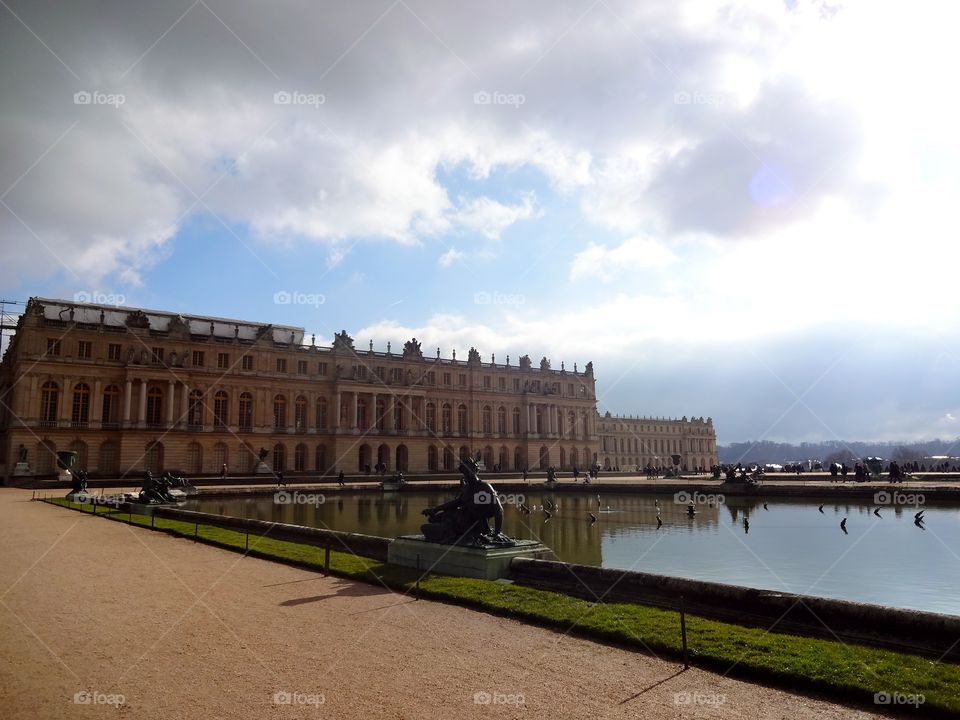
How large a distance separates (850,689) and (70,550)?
1651 centimetres

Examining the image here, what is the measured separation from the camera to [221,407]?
6156cm

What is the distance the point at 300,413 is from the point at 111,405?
17.1 meters

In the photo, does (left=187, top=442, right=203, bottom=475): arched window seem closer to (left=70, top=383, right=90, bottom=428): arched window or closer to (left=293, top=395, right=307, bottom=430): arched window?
(left=70, top=383, right=90, bottom=428): arched window

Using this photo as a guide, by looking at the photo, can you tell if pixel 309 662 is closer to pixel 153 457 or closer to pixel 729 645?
pixel 729 645

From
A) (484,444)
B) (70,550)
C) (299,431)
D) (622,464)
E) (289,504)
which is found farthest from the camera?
(622,464)

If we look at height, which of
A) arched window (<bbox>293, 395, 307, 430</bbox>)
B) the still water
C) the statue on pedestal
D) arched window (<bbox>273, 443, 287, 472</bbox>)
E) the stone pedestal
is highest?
arched window (<bbox>293, 395, 307, 430</bbox>)

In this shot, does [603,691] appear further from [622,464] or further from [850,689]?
[622,464]

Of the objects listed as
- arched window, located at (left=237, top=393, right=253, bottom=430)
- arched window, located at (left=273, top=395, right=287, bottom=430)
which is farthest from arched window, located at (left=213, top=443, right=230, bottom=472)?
arched window, located at (left=273, top=395, right=287, bottom=430)

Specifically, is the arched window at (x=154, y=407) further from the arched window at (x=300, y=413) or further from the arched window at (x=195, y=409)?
the arched window at (x=300, y=413)

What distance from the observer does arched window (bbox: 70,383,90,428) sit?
53.8 meters

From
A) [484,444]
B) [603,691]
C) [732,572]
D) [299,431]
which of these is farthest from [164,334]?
[603,691]

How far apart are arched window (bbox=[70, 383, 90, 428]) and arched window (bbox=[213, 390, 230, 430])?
1039 cm

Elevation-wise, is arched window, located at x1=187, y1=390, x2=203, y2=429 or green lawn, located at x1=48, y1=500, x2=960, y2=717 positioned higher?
arched window, located at x1=187, y1=390, x2=203, y2=429

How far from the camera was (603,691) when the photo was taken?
6586mm
